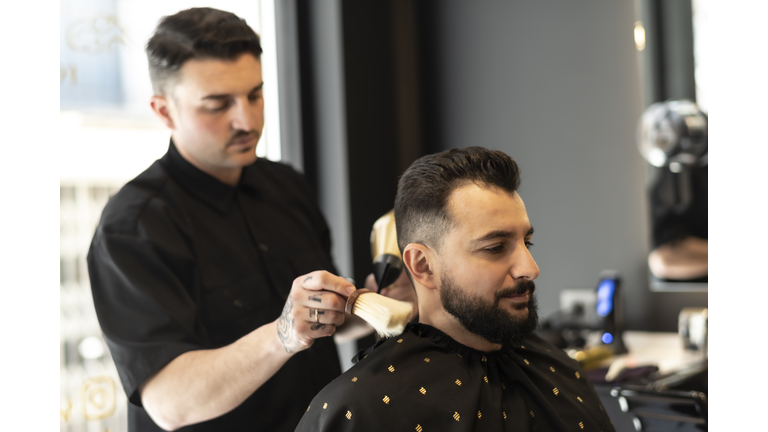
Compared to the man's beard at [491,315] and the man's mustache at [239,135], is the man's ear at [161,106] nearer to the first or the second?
the man's mustache at [239,135]

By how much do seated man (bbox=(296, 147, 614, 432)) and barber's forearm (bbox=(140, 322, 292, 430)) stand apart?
0.14 m

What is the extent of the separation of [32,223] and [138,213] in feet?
1.67

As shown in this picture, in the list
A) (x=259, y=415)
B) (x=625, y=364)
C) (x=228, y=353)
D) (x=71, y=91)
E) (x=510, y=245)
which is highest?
(x=71, y=91)

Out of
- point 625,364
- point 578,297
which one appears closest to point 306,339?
point 625,364

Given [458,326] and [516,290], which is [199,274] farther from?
[516,290]

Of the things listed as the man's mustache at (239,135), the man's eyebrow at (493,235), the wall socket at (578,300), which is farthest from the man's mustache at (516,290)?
the wall socket at (578,300)

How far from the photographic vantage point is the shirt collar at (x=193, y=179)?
1.67 meters

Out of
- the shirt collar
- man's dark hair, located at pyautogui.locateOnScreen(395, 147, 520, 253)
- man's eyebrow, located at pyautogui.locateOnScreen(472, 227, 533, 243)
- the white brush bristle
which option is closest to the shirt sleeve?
the shirt collar

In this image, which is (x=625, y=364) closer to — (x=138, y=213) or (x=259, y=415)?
(x=259, y=415)

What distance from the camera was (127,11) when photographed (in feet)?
Result: 8.27

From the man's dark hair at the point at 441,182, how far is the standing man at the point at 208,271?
0.75ft

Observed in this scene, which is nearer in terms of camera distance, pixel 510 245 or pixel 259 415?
pixel 510 245

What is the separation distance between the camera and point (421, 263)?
136 centimetres

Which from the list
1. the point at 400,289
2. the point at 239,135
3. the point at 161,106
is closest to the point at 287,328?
the point at 400,289
